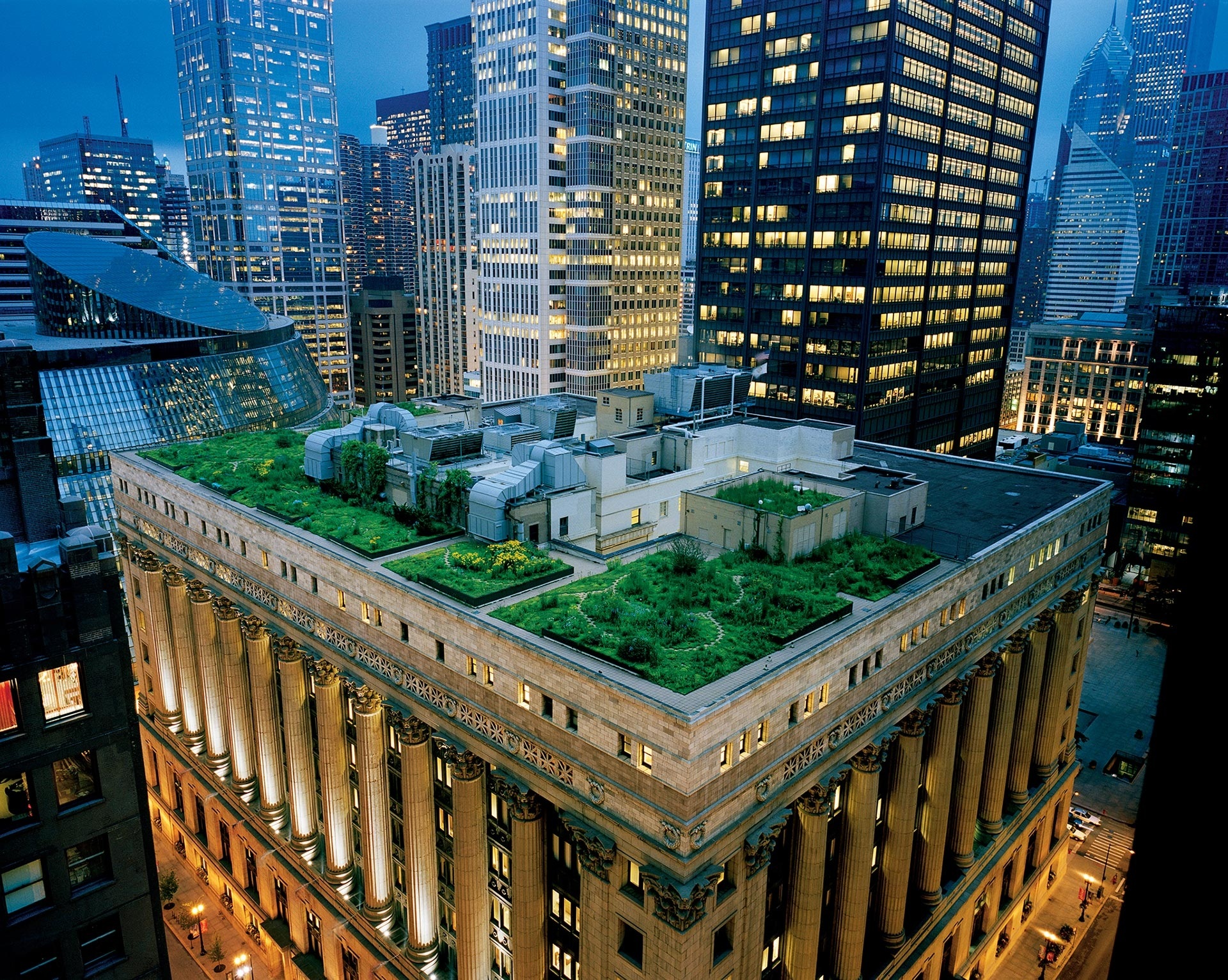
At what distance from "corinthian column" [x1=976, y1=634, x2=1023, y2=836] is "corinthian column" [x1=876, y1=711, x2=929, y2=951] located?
14.2 meters

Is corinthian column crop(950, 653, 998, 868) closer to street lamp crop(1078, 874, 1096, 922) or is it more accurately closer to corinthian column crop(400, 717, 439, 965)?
street lamp crop(1078, 874, 1096, 922)

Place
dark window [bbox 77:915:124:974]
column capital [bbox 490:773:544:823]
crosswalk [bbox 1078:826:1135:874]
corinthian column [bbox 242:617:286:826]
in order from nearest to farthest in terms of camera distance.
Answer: dark window [bbox 77:915:124:974]
column capital [bbox 490:773:544:823]
corinthian column [bbox 242:617:286:826]
crosswalk [bbox 1078:826:1135:874]

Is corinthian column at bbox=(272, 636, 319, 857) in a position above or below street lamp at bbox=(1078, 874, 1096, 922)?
above

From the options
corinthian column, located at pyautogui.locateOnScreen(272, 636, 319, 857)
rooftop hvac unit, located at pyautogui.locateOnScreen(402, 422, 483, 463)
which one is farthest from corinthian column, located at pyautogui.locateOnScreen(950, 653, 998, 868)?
corinthian column, located at pyautogui.locateOnScreen(272, 636, 319, 857)

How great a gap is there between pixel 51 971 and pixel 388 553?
34047mm

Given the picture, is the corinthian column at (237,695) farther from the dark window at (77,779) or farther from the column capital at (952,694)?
the column capital at (952,694)

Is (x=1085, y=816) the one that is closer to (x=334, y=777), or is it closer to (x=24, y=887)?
(x=334, y=777)

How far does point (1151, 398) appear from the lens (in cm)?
16112

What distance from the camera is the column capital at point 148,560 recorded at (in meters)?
84.9

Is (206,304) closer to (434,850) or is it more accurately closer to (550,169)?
(550,169)

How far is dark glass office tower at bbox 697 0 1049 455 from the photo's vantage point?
5217 inches

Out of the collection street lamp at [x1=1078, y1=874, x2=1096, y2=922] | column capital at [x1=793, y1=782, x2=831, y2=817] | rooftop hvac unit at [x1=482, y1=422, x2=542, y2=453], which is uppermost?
rooftop hvac unit at [x1=482, y1=422, x2=542, y2=453]

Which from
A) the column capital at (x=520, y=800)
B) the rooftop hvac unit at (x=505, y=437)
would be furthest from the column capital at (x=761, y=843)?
the rooftop hvac unit at (x=505, y=437)

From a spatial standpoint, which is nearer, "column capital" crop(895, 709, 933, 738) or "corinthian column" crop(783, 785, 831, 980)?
"corinthian column" crop(783, 785, 831, 980)
